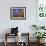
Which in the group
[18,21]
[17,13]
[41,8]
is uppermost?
[41,8]

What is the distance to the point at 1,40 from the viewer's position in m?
7.17

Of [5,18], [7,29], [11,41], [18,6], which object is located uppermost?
[18,6]

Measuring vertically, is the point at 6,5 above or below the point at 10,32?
above

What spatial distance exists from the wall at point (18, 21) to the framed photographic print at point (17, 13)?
5.3 inches

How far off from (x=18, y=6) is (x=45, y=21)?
140 centimetres

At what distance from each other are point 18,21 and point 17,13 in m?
0.36

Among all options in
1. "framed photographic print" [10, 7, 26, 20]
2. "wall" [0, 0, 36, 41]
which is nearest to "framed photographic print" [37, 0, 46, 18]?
"wall" [0, 0, 36, 41]

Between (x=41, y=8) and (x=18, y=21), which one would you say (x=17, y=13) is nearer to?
(x=18, y=21)

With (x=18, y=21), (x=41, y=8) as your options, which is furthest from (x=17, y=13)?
(x=41, y=8)

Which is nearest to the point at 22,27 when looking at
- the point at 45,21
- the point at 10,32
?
the point at 10,32

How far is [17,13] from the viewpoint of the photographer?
708cm

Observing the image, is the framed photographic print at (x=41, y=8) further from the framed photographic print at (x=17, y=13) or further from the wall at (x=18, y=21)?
the framed photographic print at (x=17, y=13)

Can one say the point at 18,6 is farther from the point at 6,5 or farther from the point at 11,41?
the point at 11,41

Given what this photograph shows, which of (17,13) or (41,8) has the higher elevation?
(41,8)
